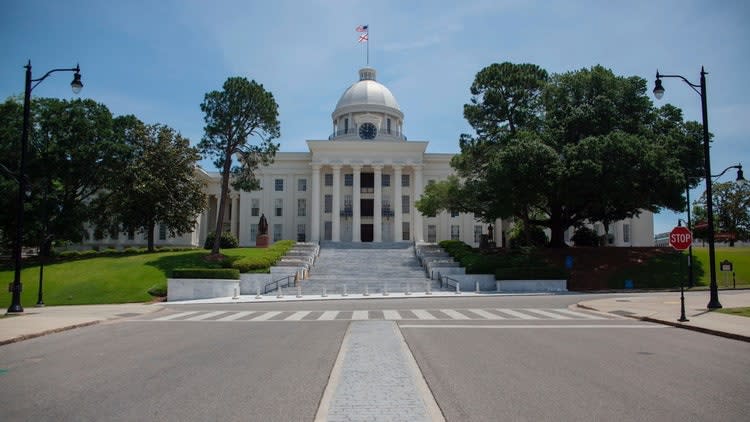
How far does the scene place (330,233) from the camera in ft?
237

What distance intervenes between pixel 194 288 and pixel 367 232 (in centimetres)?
4031

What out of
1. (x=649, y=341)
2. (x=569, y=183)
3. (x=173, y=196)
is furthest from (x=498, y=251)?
(x=649, y=341)

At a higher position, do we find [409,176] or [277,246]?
[409,176]

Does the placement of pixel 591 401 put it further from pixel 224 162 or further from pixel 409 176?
pixel 409 176

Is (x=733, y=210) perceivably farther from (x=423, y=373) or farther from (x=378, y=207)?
(x=423, y=373)

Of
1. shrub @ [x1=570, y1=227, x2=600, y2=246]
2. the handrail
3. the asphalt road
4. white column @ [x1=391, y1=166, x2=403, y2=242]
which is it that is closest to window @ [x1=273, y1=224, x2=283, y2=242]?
white column @ [x1=391, y1=166, x2=403, y2=242]

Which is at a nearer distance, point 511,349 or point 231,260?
point 511,349

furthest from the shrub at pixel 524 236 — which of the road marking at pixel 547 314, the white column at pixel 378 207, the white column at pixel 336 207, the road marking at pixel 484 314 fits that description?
the road marking at pixel 484 314

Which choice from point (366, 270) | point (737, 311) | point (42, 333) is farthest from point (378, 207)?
point (42, 333)

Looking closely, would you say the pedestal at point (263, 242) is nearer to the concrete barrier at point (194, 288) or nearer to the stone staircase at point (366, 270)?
the stone staircase at point (366, 270)

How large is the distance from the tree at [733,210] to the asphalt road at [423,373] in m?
52.4

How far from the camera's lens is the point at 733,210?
192 feet

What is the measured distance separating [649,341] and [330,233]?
2386 inches

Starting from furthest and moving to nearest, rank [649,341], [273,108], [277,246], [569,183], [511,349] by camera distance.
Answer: [277,246], [273,108], [569,183], [649,341], [511,349]
